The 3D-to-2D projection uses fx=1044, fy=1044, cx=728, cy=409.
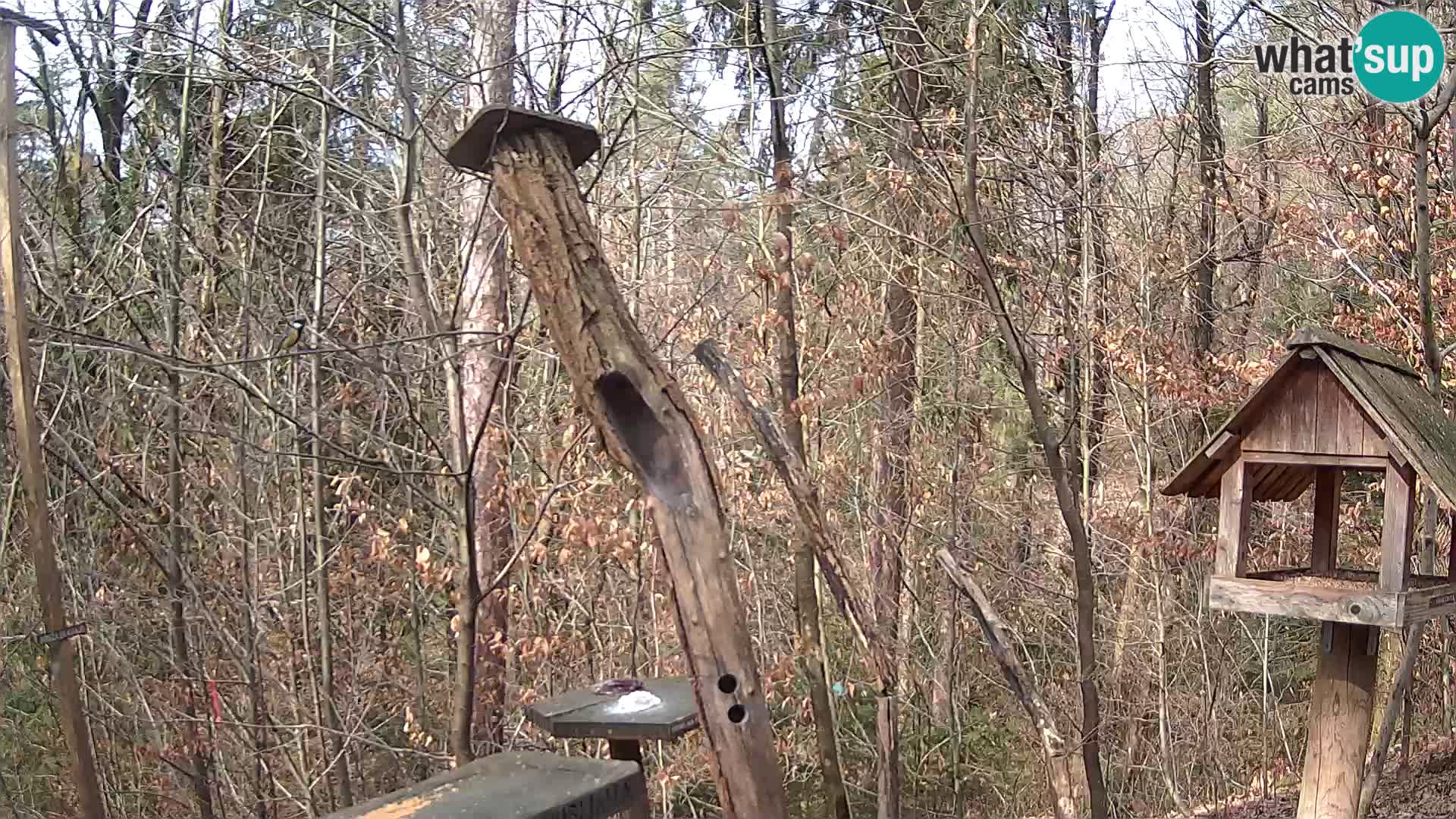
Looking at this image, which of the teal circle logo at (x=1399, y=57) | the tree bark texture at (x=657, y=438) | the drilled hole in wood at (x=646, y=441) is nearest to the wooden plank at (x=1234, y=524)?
the tree bark texture at (x=657, y=438)

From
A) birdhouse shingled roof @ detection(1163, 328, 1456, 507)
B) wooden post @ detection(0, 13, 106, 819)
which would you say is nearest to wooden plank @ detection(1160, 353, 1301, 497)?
birdhouse shingled roof @ detection(1163, 328, 1456, 507)

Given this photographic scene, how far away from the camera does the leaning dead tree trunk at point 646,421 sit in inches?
105

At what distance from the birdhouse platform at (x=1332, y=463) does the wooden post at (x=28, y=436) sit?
12.5 ft

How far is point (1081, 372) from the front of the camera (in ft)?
25.2

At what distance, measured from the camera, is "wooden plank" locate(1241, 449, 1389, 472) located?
3.02 m

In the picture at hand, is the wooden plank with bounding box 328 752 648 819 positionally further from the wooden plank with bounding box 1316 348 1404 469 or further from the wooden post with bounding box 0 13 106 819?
the wooden plank with bounding box 1316 348 1404 469

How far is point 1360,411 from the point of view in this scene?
3012 mm

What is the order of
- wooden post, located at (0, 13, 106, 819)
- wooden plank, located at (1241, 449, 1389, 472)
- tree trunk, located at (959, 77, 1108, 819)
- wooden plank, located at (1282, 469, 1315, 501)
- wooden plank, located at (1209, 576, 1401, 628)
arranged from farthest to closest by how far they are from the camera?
tree trunk, located at (959, 77, 1108, 819) < wooden plank, located at (1282, 469, 1315, 501) < wooden post, located at (0, 13, 106, 819) < wooden plank, located at (1241, 449, 1389, 472) < wooden plank, located at (1209, 576, 1401, 628)

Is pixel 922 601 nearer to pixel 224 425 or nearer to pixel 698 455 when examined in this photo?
pixel 224 425

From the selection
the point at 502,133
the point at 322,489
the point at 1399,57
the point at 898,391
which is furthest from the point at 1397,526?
Answer: the point at 322,489

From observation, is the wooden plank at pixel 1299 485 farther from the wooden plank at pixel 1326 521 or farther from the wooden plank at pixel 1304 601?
the wooden plank at pixel 1304 601

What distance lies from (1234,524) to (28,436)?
13.3 ft

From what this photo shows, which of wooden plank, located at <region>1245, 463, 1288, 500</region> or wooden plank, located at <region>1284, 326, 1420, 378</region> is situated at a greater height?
wooden plank, located at <region>1284, 326, 1420, 378</region>

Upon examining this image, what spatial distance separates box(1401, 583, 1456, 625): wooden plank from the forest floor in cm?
219
